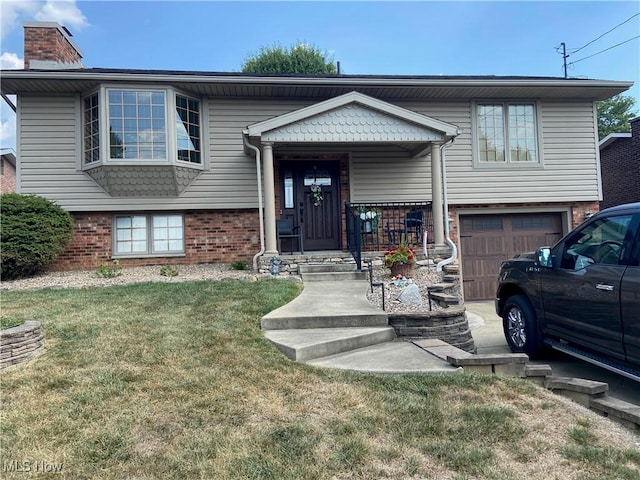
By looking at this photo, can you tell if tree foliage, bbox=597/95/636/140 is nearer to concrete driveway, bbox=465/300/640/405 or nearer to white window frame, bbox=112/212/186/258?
concrete driveway, bbox=465/300/640/405

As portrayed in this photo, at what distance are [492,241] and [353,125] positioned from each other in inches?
200

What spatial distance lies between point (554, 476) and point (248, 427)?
5.63 feet

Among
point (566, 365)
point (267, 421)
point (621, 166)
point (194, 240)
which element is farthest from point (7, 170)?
point (621, 166)

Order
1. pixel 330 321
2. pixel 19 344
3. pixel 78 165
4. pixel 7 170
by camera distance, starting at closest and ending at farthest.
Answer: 1. pixel 19 344
2. pixel 330 321
3. pixel 78 165
4. pixel 7 170

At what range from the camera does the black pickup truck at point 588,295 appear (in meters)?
3.29

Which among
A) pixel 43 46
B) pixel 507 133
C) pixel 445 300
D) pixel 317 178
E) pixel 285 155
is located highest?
pixel 43 46

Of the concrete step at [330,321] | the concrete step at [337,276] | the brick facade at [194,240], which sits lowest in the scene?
the concrete step at [330,321]

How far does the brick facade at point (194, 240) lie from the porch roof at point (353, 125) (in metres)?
2.19

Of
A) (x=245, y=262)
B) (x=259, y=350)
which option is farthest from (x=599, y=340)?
(x=245, y=262)

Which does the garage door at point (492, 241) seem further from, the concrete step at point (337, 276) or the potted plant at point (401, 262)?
the concrete step at point (337, 276)

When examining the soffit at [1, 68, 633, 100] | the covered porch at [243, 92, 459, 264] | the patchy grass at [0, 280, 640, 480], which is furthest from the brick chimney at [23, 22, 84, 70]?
the patchy grass at [0, 280, 640, 480]

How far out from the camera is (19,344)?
3.48 meters

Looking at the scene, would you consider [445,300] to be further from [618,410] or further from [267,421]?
[267,421]

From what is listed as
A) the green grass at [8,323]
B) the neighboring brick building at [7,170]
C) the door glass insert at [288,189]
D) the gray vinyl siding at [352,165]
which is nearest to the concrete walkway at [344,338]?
the green grass at [8,323]
